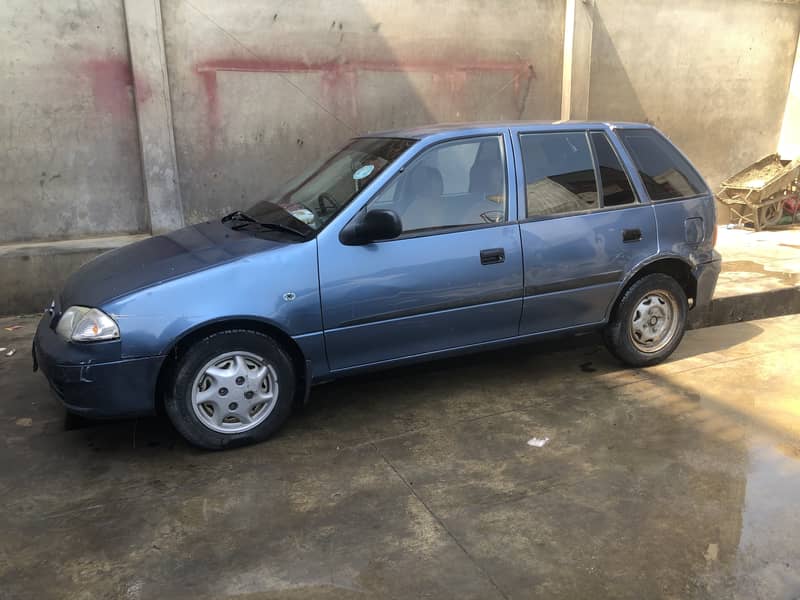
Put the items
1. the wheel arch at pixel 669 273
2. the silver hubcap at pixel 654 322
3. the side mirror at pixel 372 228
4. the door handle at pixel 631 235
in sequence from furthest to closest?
the silver hubcap at pixel 654 322, the wheel arch at pixel 669 273, the door handle at pixel 631 235, the side mirror at pixel 372 228

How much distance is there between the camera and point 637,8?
29.7 feet

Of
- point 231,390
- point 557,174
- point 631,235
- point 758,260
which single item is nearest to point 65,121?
point 231,390

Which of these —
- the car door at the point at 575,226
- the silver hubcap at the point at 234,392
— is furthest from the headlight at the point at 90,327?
the car door at the point at 575,226

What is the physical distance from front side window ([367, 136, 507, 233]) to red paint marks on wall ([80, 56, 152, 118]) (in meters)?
3.89

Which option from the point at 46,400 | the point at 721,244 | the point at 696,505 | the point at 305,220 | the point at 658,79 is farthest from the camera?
the point at 658,79

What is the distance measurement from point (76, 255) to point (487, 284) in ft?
14.4

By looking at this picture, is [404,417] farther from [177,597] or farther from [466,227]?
[177,597]

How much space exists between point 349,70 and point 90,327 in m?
4.93

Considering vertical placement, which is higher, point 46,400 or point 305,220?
point 305,220

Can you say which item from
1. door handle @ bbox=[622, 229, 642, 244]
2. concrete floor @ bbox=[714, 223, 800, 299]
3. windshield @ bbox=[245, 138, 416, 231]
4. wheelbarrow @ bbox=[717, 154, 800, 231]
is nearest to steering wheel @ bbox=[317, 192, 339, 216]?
windshield @ bbox=[245, 138, 416, 231]

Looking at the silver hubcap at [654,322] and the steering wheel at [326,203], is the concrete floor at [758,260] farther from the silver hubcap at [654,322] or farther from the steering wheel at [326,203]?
the steering wheel at [326,203]

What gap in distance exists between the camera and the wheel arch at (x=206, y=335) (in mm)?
3437

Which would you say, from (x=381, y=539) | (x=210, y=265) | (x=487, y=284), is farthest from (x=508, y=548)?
(x=210, y=265)

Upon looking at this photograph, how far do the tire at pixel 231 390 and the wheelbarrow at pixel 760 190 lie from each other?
8.38m
